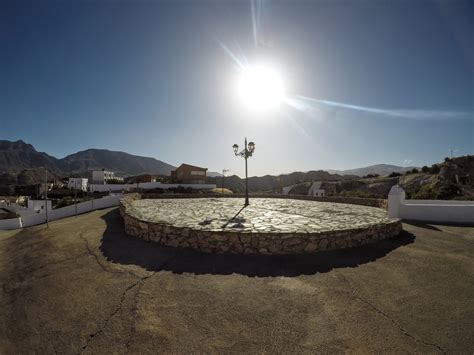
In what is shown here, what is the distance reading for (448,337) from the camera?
320 centimetres

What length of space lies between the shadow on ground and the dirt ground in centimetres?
3

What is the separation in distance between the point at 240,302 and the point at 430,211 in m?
10.3

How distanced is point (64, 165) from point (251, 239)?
164 metres

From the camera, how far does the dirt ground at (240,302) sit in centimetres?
320

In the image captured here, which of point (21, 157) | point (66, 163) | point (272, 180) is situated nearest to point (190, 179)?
point (272, 180)

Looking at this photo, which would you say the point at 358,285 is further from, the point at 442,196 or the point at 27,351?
the point at 442,196

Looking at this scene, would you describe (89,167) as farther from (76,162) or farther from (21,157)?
(21,157)

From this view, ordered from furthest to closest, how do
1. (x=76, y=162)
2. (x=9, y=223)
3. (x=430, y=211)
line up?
(x=76, y=162)
(x=9, y=223)
(x=430, y=211)

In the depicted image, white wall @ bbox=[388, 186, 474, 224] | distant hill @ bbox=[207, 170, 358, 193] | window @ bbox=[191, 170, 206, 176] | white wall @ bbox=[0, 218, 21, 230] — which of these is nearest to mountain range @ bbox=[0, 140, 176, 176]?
distant hill @ bbox=[207, 170, 358, 193]

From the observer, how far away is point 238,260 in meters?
5.63

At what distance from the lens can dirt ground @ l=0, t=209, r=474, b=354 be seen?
320 cm

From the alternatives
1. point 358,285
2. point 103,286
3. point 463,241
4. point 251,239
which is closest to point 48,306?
point 103,286

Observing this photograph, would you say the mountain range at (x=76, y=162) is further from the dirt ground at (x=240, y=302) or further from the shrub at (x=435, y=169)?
the shrub at (x=435, y=169)

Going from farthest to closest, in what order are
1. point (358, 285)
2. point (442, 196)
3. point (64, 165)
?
point (64, 165)
point (442, 196)
point (358, 285)
